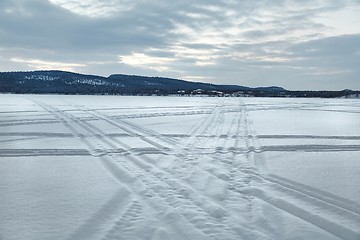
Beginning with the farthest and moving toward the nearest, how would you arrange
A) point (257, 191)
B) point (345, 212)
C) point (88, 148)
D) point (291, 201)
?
Answer: point (88, 148), point (257, 191), point (291, 201), point (345, 212)

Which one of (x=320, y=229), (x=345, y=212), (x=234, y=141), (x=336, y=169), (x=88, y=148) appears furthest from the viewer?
(x=234, y=141)

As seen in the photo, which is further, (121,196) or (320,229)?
(121,196)

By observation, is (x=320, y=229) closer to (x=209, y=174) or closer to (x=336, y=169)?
(x=209, y=174)

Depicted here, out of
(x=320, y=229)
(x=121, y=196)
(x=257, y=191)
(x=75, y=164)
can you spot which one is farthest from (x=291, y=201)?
(x=75, y=164)

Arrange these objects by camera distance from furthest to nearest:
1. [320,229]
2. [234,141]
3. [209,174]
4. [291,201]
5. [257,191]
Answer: [234,141] → [209,174] → [257,191] → [291,201] → [320,229]

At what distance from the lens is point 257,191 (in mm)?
5102

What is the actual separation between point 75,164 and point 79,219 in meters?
3.24

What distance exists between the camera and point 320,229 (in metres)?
3.75

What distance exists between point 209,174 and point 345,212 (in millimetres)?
2390

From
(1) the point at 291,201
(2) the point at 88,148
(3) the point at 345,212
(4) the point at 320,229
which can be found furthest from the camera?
(2) the point at 88,148

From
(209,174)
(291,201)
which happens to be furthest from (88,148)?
(291,201)

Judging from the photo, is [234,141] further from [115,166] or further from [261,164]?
[115,166]

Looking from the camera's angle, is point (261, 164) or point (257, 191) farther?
point (261, 164)

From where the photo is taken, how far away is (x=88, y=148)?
893 centimetres
